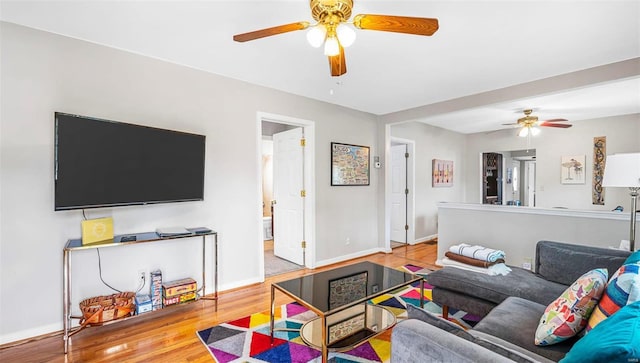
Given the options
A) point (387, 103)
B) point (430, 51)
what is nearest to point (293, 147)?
point (387, 103)

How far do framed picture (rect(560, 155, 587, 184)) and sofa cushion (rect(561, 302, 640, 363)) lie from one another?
613 cm

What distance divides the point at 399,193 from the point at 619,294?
471 centimetres

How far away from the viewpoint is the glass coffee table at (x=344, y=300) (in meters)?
1.96

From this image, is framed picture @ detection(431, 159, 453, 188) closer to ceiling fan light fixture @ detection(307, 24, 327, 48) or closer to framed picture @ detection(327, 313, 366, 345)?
framed picture @ detection(327, 313, 366, 345)

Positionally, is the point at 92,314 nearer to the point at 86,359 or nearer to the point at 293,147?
the point at 86,359

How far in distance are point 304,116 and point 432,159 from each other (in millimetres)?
3545

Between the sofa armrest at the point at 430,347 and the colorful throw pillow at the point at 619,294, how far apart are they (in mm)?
699

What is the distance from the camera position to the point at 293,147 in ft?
14.4

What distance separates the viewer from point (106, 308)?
2.29 meters

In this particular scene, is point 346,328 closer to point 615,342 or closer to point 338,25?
point 615,342

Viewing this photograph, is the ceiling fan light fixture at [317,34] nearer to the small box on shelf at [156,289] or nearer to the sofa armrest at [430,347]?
the sofa armrest at [430,347]

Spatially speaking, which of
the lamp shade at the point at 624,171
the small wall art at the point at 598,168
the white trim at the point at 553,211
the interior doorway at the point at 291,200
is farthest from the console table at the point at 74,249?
the small wall art at the point at 598,168

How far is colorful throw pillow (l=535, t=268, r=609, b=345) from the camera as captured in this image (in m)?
1.37

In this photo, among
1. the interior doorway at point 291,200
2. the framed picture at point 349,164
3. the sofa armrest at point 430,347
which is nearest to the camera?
the sofa armrest at point 430,347
